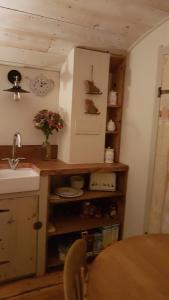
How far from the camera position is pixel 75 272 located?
1.10 m

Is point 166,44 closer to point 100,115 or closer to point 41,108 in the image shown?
point 100,115

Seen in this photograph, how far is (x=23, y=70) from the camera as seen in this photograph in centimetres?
247

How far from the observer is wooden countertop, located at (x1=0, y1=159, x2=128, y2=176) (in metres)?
2.16

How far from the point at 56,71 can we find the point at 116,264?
6.50 feet

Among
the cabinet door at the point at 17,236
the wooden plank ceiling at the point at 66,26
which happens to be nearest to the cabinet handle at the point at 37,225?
the cabinet door at the point at 17,236

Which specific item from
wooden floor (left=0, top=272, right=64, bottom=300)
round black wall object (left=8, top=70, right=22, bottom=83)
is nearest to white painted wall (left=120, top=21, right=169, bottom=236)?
wooden floor (left=0, top=272, right=64, bottom=300)

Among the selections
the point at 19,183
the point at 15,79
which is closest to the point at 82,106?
the point at 15,79

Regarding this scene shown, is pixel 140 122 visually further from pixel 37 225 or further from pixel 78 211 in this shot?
pixel 37 225

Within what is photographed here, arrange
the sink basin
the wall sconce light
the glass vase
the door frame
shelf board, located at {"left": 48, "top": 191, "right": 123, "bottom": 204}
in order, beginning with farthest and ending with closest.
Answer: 1. the glass vase
2. the wall sconce light
3. shelf board, located at {"left": 48, "top": 191, "right": 123, "bottom": 204}
4. the door frame
5. the sink basin

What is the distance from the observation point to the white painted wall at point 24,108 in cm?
244

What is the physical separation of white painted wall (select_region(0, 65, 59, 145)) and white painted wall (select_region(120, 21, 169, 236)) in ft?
2.44

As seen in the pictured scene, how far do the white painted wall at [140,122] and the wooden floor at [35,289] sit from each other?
2.76 feet

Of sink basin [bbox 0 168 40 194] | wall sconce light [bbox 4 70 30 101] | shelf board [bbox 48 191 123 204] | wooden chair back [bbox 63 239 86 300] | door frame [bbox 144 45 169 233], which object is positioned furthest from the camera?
wall sconce light [bbox 4 70 30 101]

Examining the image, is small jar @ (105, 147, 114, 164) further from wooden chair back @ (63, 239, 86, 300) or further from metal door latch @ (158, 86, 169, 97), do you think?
wooden chair back @ (63, 239, 86, 300)
